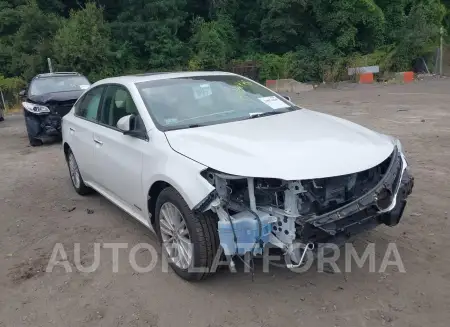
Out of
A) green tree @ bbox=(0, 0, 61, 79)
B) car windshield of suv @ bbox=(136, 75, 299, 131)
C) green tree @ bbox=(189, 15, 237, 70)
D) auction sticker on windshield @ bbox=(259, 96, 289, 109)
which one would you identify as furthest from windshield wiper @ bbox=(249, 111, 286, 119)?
green tree @ bbox=(0, 0, 61, 79)

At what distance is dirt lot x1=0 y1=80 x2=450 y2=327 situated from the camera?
3.10 metres

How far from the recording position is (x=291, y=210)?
3.03 metres

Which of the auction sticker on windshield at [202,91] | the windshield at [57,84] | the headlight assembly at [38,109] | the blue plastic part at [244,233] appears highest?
the auction sticker on windshield at [202,91]

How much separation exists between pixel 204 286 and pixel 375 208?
4.64 feet

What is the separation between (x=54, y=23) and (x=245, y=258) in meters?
30.9

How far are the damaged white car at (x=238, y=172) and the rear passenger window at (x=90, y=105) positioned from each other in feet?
1.91

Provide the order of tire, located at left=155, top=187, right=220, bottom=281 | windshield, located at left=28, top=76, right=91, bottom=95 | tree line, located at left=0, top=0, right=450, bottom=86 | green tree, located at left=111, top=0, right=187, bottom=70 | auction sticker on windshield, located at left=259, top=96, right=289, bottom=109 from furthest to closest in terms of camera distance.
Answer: green tree, located at left=111, top=0, right=187, bottom=70 < tree line, located at left=0, top=0, right=450, bottom=86 < windshield, located at left=28, top=76, right=91, bottom=95 < auction sticker on windshield, located at left=259, top=96, right=289, bottom=109 < tire, located at left=155, top=187, right=220, bottom=281

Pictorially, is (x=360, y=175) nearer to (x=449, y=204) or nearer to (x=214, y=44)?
(x=449, y=204)

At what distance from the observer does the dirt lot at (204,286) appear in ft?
10.2

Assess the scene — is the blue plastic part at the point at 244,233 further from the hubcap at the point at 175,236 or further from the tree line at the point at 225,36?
the tree line at the point at 225,36

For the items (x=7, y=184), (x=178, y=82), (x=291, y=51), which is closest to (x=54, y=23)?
(x=291, y=51)

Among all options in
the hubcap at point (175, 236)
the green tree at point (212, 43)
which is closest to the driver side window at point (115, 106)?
the hubcap at point (175, 236)

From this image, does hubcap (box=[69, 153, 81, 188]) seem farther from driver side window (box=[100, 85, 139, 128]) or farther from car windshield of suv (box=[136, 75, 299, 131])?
car windshield of suv (box=[136, 75, 299, 131])

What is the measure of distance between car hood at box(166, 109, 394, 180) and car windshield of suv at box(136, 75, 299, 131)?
22 cm
